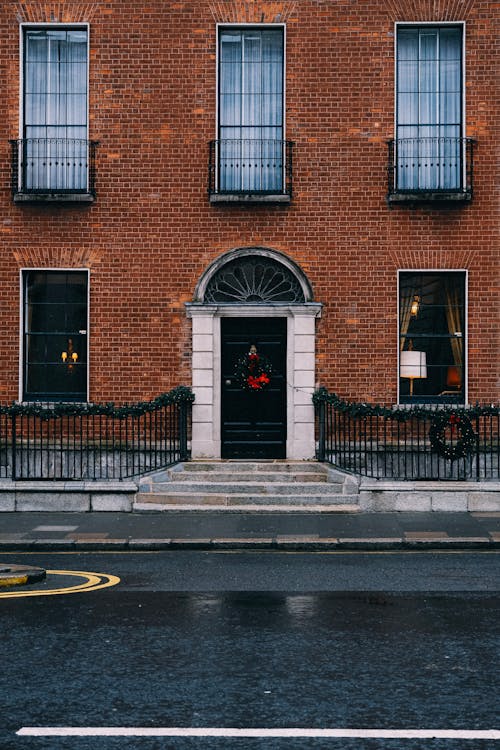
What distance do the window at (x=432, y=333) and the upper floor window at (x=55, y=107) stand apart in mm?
5644

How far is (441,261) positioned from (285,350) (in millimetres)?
2876

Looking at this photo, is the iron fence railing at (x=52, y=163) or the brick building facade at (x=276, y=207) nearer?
the brick building facade at (x=276, y=207)

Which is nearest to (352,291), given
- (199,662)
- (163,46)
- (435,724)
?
(163,46)

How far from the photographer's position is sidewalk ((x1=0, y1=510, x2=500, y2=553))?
13547 millimetres

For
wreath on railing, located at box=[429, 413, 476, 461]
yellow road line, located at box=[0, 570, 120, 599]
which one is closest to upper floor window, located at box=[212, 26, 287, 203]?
wreath on railing, located at box=[429, 413, 476, 461]

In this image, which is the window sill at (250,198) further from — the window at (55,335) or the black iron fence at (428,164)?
the window at (55,335)

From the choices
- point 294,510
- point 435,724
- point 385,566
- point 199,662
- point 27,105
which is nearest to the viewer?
point 435,724

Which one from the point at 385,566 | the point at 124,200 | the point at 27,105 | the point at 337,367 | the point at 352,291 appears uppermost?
the point at 27,105

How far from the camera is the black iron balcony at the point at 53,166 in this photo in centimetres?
1867

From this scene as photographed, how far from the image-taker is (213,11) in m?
18.6

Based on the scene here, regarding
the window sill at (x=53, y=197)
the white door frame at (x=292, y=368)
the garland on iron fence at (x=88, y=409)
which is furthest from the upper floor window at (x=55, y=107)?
the garland on iron fence at (x=88, y=409)

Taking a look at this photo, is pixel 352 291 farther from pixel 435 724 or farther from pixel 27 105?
pixel 435 724

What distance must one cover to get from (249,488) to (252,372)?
2424 mm

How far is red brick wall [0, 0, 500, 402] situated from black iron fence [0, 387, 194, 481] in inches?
22.1
